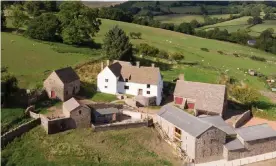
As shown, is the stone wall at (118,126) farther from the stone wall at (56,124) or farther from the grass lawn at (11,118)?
the grass lawn at (11,118)

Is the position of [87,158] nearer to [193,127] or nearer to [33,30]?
[193,127]

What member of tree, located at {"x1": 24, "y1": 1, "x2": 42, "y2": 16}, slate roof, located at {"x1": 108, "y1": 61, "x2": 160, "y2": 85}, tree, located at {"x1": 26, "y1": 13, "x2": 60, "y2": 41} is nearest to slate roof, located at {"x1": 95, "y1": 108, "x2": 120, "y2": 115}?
slate roof, located at {"x1": 108, "y1": 61, "x2": 160, "y2": 85}

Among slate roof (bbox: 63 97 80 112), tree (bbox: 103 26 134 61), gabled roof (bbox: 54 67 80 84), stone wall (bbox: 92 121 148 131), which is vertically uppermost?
tree (bbox: 103 26 134 61)

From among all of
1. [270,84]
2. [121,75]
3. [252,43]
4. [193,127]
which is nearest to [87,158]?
[193,127]

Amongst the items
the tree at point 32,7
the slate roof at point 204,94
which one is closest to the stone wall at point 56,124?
the slate roof at point 204,94

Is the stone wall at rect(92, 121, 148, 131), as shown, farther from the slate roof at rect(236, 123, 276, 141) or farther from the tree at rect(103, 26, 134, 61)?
the tree at rect(103, 26, 134, 61)

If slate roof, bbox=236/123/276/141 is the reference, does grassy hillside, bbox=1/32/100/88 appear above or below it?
above

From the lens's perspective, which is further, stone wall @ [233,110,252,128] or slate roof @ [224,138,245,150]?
stone wall @ [233,110,252,128]
